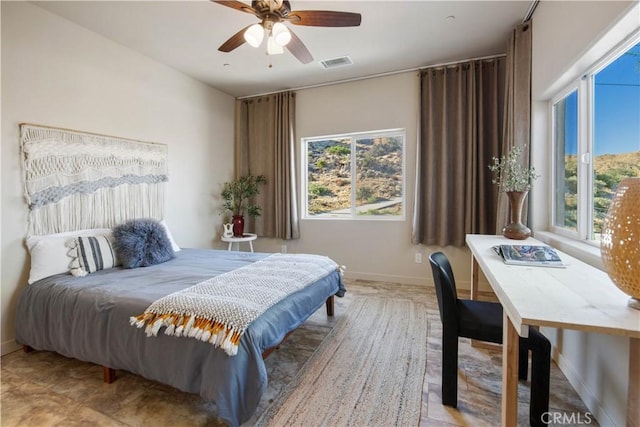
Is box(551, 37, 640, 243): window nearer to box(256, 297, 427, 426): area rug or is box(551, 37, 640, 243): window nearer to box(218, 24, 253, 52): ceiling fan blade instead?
box(256, 297, 427, 426): area rug

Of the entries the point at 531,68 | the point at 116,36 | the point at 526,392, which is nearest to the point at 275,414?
the point at 526,392

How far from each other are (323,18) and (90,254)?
2522 mm

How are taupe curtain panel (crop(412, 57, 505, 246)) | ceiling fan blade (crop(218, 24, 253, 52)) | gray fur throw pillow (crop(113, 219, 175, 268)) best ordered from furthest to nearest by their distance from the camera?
taupe curtain panel (crop(412, 57, 505, 246))
gray fur throw pillow (crop(113, 219, 175, 268))
ceiling fan blade (crop(218, 24, 253, 52))

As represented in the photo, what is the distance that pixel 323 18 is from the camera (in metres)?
1.92

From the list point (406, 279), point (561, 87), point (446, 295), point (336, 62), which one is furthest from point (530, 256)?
point (336, 62)

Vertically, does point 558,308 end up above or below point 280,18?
below

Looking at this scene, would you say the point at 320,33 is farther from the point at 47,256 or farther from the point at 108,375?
the point at 108,375

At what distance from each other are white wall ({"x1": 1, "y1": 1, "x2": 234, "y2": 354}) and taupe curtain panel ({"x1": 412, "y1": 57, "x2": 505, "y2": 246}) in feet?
9.36

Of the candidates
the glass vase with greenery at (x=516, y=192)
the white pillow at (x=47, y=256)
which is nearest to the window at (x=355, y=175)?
the glass vase with greenery at (x=516, y=192)

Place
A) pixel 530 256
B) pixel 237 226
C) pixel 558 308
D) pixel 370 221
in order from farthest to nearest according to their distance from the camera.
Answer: pixel 237 226 < pixel 370 221 < pixel 530 256 < pixel 558 308

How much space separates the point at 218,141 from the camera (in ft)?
14.1

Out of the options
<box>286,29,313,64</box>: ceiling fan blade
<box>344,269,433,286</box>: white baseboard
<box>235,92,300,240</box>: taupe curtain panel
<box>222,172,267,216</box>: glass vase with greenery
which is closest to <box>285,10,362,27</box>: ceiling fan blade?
<box>286,29,313,64</box>: ceiling fan blade

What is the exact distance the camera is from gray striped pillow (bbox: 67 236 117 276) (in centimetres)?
228

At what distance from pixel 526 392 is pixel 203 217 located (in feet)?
12.5
